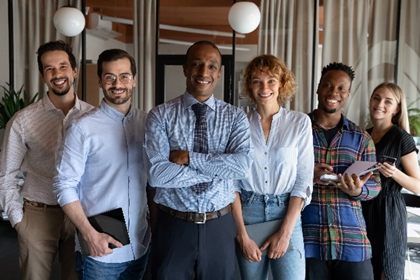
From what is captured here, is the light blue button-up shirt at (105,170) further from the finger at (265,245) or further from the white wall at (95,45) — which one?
the white wall at (95,45)

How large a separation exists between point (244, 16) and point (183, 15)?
8.27ft

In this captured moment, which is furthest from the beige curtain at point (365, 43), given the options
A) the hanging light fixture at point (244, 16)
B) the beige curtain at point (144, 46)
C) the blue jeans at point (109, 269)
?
the blue jeans at point (109, 269)

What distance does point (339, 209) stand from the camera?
2.16 m

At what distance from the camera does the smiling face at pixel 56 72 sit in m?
2.35

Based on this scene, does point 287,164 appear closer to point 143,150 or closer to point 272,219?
point 272,219

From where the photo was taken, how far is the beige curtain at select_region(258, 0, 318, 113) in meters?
6.65

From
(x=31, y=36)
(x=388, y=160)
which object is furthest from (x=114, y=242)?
(x=31, y=36)

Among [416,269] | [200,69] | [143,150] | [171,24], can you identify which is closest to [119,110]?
[143,150]

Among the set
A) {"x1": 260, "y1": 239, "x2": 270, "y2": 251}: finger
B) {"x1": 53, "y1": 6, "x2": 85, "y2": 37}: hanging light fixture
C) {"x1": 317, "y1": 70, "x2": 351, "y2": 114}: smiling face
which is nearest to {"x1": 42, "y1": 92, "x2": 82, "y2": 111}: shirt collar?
{"x1": 260, "y1": 239, "x2": 270, "y2": 251}: finger

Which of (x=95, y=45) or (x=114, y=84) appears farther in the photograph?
(x=95, y=45)

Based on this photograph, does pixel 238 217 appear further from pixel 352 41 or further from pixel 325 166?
pixel 352 41

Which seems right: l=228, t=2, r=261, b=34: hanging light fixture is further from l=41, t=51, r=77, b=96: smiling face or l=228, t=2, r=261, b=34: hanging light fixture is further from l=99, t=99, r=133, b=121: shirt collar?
l=99, t=99, r=133, b=121: shirt collar

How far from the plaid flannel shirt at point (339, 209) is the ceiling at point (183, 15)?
522 cm

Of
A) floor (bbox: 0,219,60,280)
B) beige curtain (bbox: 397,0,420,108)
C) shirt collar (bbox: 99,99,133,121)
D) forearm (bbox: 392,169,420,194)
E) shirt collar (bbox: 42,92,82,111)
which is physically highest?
beige curtain (bbox: 397,0,420,108)
